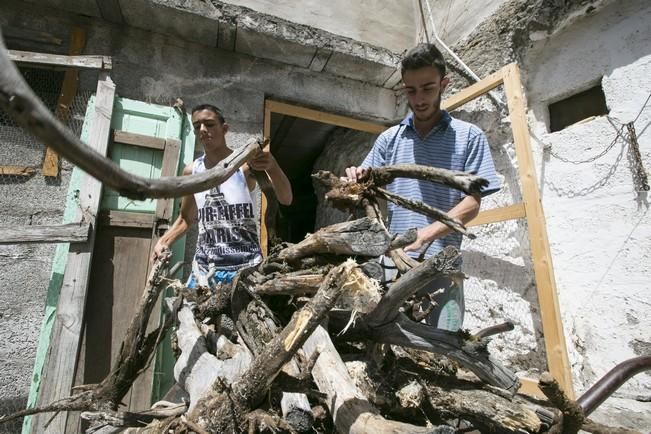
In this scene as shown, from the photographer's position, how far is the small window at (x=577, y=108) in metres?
2.65

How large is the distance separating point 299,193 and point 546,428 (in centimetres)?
616

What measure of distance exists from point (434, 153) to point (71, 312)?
2.53 meters

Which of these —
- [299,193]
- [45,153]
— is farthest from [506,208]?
[299,193]

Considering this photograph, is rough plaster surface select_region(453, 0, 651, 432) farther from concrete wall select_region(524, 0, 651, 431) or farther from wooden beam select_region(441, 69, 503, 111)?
wooden beam select_region(441, 69, 503, 111)

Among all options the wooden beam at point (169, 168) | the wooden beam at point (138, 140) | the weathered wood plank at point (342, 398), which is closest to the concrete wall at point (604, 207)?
the weathered wood plank at point (342, 398)

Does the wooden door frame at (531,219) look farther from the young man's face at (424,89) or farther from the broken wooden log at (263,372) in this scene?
the broken wooden log at (263,372)

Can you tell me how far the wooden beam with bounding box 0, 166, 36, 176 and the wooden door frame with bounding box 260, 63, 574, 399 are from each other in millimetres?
1740

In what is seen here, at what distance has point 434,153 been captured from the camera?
1.98 meters

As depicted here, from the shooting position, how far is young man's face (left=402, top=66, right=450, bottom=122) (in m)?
1.81

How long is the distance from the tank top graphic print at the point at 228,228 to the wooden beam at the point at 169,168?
701mm

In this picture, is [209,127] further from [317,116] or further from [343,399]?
[343,399]

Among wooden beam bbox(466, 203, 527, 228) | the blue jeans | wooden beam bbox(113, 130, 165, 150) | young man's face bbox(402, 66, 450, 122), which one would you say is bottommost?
the blue jeans

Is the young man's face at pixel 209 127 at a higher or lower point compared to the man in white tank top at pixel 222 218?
higher

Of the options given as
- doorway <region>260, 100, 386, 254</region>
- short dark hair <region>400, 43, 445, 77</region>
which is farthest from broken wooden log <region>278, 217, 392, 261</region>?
doorway <region>260, 100, 386, 254</region>
